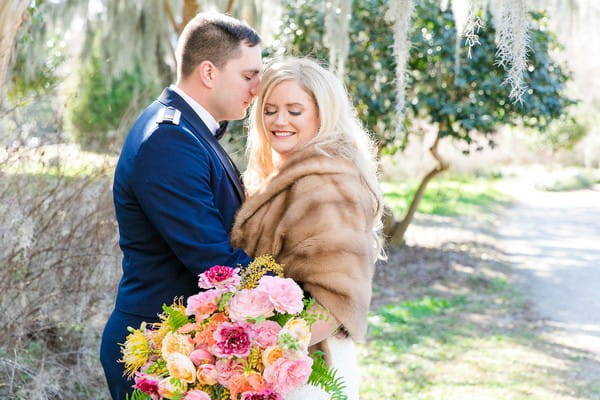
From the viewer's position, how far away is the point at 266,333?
1.94 metres

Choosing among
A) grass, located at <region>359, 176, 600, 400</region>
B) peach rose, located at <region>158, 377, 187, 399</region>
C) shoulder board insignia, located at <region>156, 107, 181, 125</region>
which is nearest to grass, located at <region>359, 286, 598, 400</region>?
grass, located at <region>359, 176, 600, 400</region>

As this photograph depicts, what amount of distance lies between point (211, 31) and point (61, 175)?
2.21 meters

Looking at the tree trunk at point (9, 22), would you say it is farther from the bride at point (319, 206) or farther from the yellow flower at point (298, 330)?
the yellow flower at point (298, 330)

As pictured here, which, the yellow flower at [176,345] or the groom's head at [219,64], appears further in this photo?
the groom's head at [219,64]

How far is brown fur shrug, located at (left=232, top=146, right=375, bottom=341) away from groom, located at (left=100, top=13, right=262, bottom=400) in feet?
0.42

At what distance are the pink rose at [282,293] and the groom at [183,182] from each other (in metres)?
0.26

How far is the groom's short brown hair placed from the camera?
2.59 metres

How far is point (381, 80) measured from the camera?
28.3ft

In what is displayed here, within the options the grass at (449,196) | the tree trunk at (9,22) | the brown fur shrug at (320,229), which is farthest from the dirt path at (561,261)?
the tree trunk at (9,22)

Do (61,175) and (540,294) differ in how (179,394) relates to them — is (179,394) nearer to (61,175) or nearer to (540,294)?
(61,175)

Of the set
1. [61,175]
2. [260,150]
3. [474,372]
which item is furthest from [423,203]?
[260,150]

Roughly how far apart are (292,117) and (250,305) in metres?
0.83

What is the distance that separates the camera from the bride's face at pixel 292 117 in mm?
2541

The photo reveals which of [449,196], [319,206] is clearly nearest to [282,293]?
[319,206]
